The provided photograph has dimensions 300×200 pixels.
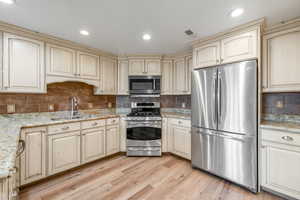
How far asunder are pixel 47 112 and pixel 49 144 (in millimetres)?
722

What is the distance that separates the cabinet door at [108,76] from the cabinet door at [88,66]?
15 cm

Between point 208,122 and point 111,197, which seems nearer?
point 111,197

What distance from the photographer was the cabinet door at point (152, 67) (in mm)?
3371

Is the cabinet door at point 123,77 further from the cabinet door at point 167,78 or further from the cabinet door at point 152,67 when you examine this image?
the cabinet door at point 167,78

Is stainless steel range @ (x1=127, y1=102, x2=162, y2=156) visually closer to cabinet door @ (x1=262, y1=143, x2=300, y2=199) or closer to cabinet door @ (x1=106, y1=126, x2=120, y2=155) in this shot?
cabinet door @ (x1=106, y1=126, x2=120, y2=155)

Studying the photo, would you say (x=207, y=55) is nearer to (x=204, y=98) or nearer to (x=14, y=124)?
(x=204, y=98)

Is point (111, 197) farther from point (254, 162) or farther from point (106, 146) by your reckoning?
point (254, 162)

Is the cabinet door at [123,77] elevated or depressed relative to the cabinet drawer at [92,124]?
elevated

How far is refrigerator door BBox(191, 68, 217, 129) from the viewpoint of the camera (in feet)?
7.43

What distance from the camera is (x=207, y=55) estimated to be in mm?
2416

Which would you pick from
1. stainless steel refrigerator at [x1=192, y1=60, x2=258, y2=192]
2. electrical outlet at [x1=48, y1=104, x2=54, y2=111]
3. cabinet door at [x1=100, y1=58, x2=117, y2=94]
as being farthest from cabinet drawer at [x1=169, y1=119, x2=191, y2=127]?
electrical outlet at [x1=48, y1=104, x2=54, y2=111]

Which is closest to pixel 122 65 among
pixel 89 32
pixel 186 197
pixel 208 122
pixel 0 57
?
pixel 89 32

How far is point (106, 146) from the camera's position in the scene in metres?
2.96

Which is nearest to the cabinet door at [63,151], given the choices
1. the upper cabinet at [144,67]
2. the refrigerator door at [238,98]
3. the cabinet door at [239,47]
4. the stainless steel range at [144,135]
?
the stainless steel range at [144,135]
